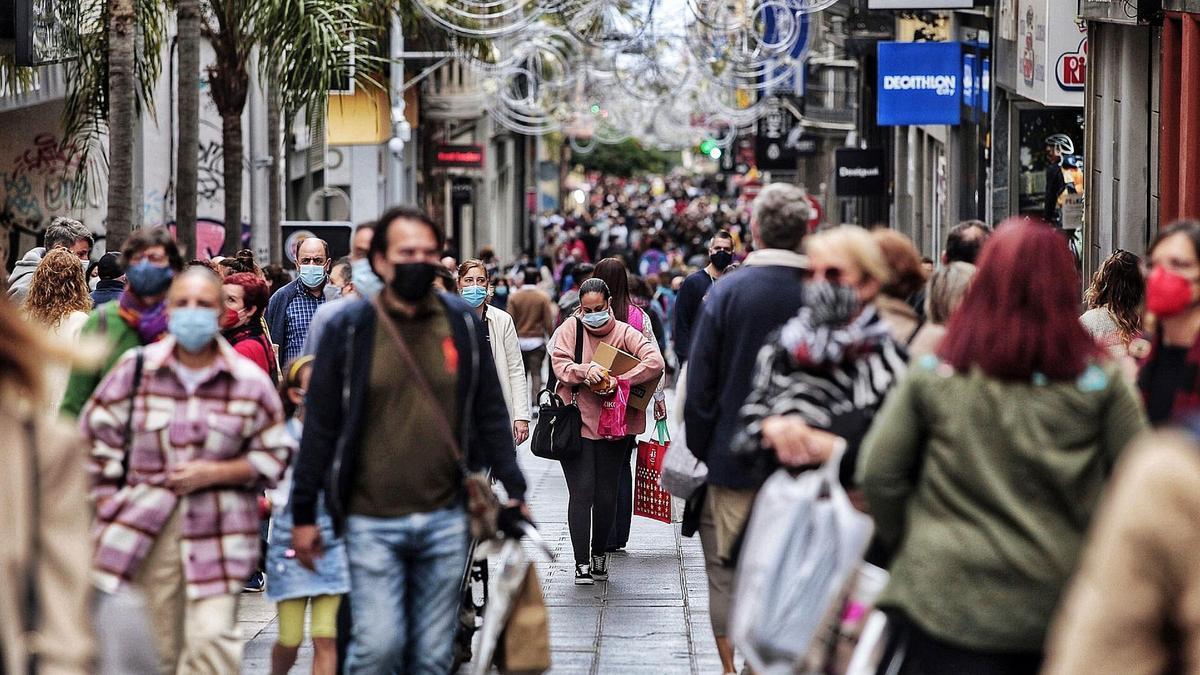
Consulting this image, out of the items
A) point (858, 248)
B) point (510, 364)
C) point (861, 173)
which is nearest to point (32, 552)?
point (858, 248)

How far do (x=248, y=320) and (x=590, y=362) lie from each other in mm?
2193

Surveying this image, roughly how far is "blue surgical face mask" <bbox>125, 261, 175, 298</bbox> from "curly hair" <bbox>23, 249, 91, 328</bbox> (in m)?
2.54

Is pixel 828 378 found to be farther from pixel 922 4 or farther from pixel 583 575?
pixel 922 4

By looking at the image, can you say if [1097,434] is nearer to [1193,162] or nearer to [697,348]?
[697,348]

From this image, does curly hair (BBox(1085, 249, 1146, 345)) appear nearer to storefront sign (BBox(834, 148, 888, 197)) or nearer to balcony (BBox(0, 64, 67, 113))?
balcony (BBox(0, 64, 67, 113))

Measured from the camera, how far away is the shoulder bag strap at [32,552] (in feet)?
11.8

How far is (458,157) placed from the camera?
142 ft

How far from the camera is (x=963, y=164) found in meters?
25.6

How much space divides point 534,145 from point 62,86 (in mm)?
57744

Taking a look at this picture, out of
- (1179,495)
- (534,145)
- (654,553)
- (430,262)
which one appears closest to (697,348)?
(430,262)

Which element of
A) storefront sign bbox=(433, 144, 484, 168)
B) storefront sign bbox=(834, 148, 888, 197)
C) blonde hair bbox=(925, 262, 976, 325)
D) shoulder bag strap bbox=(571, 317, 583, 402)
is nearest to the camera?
blonde hair bbox=(925, 262, 976, 325)

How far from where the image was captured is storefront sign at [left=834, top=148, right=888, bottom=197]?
3212cm

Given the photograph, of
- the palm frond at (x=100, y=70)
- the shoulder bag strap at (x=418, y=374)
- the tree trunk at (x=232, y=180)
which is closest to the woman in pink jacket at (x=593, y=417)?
the shoulder bag strap at (x=418, y=374)

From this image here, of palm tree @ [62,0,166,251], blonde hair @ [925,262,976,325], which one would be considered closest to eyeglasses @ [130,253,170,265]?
blonde hair @ [925,262,976,325]
